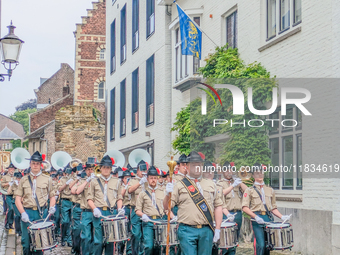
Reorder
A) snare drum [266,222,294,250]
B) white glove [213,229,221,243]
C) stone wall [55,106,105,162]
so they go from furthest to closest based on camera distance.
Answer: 1. stone wall [55,106,105,162]
2. snare drum [266,222,294,250]
3. white glove [213,229,221,243]

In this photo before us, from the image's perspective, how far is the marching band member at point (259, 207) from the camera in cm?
916

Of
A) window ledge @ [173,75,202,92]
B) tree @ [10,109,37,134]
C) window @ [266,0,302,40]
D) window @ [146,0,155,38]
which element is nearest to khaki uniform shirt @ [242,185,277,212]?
window @ [266,0,302,40]

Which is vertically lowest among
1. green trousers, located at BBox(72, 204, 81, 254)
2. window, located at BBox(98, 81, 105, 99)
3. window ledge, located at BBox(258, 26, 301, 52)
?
green trousers, located at BBox(72, 204, 81, 254)

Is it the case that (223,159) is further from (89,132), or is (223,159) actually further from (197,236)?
(89,132)

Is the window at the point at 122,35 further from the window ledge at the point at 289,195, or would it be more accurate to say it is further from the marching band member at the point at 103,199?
the marching band member at the point at 103,199

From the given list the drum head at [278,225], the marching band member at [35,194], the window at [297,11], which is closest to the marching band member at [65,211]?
the marching band member at [35,194]

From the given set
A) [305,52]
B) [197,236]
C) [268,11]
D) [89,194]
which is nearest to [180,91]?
[268,11]

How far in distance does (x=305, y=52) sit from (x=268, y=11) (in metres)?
2.43

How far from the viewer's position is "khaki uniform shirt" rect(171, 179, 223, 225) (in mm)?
7375

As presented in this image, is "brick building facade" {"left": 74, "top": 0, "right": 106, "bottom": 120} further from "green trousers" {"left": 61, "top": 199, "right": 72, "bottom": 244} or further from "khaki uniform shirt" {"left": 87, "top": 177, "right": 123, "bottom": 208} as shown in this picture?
"khaki uniform shirt" {"left": 87, "top": 177, "right": 123, "bottom": 208}

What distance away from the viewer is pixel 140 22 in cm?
2511

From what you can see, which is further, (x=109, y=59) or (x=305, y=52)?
(x=109, y=59)

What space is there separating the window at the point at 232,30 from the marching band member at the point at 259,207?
22.9 feet

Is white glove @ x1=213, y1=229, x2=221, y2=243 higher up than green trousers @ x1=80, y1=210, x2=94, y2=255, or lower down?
higher up
